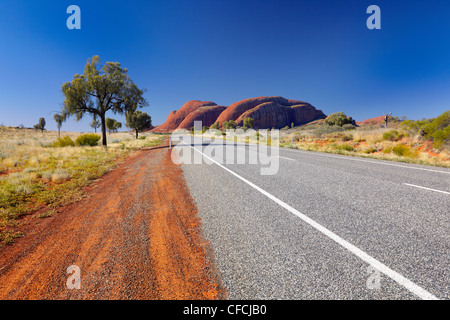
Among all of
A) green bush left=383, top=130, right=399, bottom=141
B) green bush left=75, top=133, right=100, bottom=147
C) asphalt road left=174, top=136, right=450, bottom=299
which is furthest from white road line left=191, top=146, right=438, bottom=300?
green bush left=75, top=133, right=100, bottom=147

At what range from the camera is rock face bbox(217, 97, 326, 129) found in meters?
121

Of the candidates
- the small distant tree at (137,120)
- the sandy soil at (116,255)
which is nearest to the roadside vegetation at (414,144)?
the sandy soil at (116,255)

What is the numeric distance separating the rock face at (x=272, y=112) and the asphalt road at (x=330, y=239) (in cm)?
11607

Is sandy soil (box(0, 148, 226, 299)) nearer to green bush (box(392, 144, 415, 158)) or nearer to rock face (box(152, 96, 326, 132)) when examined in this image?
green bush (box(392, 144, 415, 158))

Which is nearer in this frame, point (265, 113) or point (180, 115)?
point (265, 113)

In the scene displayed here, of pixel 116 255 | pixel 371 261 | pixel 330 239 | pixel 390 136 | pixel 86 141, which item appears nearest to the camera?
pixel 371 261

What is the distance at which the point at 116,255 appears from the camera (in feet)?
8.32

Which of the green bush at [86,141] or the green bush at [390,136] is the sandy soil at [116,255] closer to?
the green bush at [86,141]

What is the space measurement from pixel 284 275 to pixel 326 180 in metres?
4.57

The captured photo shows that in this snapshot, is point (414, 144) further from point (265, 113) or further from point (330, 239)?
point (265, 113)

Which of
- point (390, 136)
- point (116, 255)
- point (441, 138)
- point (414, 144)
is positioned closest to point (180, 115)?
point (390, 136)

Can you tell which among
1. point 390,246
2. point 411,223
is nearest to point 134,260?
point 390,246

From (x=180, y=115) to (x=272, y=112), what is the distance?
340 feet
